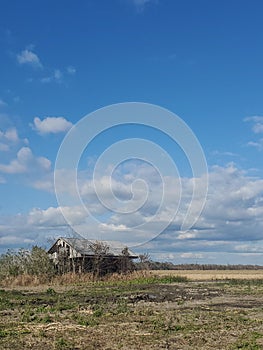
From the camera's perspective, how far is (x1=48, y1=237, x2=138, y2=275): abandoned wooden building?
1817 inches

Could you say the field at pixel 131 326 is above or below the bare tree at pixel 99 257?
below

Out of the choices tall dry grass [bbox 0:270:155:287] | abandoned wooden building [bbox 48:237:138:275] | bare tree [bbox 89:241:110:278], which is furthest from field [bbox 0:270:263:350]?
bare tree [bbox 89:241:110:278]

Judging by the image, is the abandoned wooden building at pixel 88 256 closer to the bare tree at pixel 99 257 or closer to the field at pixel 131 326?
the bare tree at pixel 99 257

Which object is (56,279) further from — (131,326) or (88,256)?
(131,326)

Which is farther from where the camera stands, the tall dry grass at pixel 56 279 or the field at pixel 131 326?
the tall dry grass at pixel 56 279

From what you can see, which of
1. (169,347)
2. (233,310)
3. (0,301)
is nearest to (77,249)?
(0,301)

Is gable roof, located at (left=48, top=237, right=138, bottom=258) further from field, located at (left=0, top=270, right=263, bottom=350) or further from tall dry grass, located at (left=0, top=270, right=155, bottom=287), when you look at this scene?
field, located at (left=0, top=270, right=263, bottom=350)

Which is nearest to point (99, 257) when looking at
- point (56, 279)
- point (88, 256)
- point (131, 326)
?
point (88, 256)

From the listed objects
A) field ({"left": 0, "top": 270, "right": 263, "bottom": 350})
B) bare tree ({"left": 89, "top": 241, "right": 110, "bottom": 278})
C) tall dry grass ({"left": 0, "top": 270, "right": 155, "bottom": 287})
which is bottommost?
field ({"left": 0, "top": 270, "right": 263, "bottom": 350})

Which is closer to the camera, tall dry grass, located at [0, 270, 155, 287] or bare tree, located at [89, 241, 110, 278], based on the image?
tall dry grass, located at [0, 270, 155, 287]

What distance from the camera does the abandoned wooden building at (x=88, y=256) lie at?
46.2 m

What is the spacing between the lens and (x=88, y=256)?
1854 inches

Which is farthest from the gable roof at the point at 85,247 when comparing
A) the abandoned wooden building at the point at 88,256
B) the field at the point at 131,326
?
the field at the point at 131,326

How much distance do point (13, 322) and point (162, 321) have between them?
4.49m
